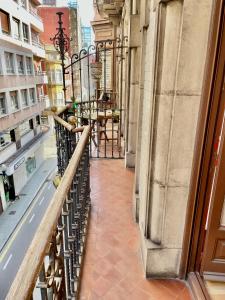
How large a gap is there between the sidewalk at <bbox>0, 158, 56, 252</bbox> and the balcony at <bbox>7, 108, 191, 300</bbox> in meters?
6.63

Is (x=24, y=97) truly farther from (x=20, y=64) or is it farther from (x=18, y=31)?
(x=18, y=31)

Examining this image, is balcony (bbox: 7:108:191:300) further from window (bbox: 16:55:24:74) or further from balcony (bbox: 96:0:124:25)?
window (bbox: 16:55:24:74)

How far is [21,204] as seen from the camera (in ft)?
34.6

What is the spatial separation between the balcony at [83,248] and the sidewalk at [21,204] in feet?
21.7

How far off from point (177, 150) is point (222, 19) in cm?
80

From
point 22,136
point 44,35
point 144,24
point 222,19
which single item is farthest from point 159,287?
point 44,35

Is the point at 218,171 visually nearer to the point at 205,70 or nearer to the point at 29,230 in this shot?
the point at 205,70

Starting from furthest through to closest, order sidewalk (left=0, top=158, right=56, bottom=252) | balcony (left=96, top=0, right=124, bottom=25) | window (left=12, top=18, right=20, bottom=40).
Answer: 1. window (left=12, top=18, right=20, bottom=40)
2. sidewalk (left=0, top=158, right=56, bottom=252)
3. balcony (left=96, top=0, right=124, bottom=25)

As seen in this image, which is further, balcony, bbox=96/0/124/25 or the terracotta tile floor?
balcony, bbox=96/0/124/25

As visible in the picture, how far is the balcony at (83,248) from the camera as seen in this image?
868mm

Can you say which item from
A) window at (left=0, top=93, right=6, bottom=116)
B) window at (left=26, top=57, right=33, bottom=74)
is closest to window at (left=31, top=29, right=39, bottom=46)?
window at (left=26, top=57, right=33, bottom=74)

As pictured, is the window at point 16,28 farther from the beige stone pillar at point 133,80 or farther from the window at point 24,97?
the beige stone pillar at point 133,80

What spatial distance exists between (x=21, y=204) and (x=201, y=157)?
34.2ft

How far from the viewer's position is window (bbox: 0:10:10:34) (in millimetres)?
10643
